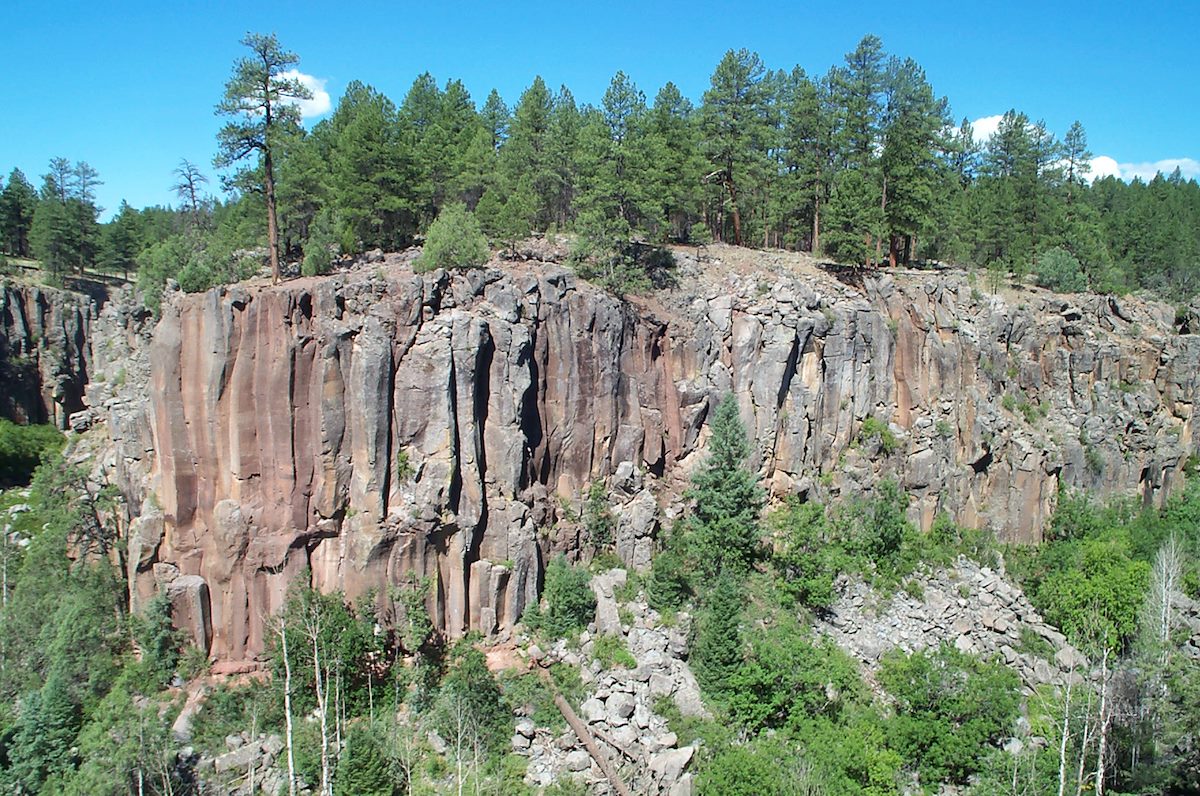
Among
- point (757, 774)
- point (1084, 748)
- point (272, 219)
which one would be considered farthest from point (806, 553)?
point (272, 219)

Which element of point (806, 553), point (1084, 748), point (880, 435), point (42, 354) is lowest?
point (1084, 748)

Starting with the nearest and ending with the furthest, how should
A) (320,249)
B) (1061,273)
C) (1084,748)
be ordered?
(1084,748), (320,249), (1061,273)

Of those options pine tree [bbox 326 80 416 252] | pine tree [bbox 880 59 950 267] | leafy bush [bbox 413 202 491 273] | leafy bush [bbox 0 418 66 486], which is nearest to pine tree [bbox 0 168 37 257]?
leafy bush [bbox 0 418 66 486]

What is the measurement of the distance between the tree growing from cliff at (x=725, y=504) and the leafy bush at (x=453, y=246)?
13121 millimetres

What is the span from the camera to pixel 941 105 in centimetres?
5256

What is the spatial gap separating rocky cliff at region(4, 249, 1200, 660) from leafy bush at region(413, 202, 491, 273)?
0.92 metres

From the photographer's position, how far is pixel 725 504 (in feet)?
110

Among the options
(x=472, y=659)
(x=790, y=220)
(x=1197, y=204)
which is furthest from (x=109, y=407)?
(x=1197, y=204)

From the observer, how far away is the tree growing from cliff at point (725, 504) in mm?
33250

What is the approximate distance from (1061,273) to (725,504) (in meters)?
34.0

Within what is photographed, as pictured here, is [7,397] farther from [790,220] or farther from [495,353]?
[790,220]

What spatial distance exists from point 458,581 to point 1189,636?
34604mm

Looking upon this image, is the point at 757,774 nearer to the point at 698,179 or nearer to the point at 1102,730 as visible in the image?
the point at 1102,730

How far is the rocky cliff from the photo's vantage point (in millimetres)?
30453
